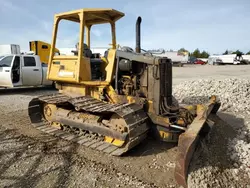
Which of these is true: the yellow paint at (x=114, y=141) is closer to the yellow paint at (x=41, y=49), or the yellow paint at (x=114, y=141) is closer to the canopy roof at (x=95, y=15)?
the canopy roof at (x=95, y=15)

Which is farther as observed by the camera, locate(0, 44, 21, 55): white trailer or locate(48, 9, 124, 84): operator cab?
Answer: locate(0, 44, 21, 55): white trailer

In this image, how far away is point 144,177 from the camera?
11.2ft

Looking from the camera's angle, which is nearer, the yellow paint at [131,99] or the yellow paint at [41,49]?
the yellow paint at [131,99]

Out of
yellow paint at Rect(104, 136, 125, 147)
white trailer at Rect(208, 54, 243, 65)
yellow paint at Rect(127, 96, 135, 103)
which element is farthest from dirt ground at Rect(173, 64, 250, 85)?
white trailer at Rect(208, 54, 243, 65)

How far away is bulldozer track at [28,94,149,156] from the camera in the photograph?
3953mm

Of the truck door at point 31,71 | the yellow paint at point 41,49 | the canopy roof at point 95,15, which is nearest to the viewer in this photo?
the canopy roof at point 95,15

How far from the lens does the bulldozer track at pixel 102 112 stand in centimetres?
395

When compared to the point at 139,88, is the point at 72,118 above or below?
below

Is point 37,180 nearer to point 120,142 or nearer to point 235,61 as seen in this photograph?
point 120,142

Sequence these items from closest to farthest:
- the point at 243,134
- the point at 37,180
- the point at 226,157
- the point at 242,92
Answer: the point at 37,180, the point at 226,157, the point at 243,134, the point at 242,92

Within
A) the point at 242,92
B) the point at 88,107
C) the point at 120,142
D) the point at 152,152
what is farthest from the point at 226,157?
the point at 242,92

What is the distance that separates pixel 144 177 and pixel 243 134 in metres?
2.79

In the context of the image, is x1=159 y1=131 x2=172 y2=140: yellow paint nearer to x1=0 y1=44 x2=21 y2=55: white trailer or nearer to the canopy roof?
the canopy roof

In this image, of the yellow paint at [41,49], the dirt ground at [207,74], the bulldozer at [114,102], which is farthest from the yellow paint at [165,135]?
the yellow paint at [41,49]
